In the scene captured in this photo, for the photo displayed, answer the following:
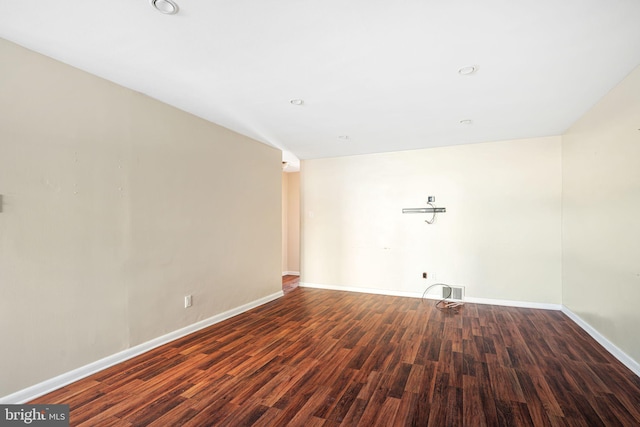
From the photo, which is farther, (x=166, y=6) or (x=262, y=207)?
(x=262, y=207)

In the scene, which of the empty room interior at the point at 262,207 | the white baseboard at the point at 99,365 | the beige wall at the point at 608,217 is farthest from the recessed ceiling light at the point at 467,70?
the white baseboard at the point at 99,365

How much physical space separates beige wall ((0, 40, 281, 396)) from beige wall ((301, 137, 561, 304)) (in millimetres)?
2246

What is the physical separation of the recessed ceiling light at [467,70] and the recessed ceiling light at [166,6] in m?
2.06

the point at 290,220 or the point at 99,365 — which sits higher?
the point at 290,220

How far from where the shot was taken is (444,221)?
4816 millimetres

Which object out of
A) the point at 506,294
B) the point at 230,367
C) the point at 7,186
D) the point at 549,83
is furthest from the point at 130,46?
the point at 506,294

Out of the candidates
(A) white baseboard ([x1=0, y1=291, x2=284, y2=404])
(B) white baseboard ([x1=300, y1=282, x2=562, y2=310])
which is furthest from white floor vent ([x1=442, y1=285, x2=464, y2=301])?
(A) white baseboard ([x1=0, y1=291, x2=284, y2=404])

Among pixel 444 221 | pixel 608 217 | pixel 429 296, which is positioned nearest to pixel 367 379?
pixel 608 217

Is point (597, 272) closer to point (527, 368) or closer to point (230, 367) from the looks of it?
point (527, 368)

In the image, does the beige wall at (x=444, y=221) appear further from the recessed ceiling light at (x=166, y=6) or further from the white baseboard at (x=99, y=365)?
the recessed ceiling light at (x=166, y=6)

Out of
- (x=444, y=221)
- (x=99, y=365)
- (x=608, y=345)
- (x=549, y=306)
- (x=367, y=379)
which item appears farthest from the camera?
(x=444, y=221)

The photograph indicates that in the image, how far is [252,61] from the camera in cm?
A: 227

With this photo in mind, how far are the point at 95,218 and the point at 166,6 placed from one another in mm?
1762

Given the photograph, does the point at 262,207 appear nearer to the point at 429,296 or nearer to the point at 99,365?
the point at 99,365
